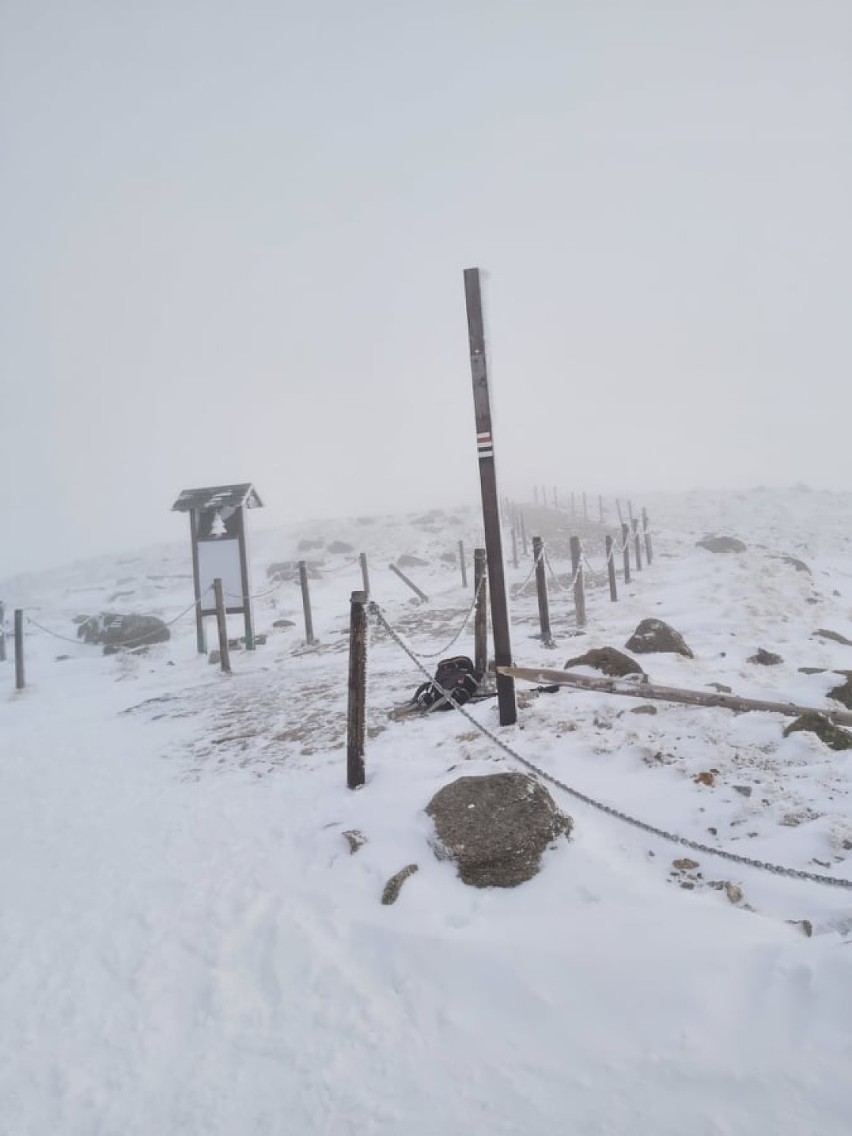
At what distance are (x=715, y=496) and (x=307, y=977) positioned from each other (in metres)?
51.6

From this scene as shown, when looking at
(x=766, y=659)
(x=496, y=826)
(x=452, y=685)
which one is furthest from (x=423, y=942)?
(x=766, y=659)

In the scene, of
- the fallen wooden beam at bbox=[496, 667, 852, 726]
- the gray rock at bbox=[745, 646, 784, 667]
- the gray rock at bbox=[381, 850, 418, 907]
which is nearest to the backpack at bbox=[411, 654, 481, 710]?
the fallen wooden beam at bbox=[496, 667, 852, 726]

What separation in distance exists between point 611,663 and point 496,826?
3174mm

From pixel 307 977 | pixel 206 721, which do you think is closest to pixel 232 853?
pixel 307 977

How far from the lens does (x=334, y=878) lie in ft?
11.1

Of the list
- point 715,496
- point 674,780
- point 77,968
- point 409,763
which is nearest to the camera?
point 77,968

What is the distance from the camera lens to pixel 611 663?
5.99 metres

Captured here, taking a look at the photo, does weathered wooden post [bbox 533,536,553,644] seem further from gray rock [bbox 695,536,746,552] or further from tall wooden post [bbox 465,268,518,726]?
gray rock [bbox 695,536,746,552]

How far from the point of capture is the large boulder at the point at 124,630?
50.3 ft

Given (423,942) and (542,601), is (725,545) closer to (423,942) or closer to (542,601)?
(542,601)

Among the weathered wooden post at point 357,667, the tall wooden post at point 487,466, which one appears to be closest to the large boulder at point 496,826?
the weathered wooden post at point 357,667

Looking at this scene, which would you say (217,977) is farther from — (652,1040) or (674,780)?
(674,780)

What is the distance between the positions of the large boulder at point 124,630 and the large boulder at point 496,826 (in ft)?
44.5

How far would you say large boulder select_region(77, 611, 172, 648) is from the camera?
1532 cm
